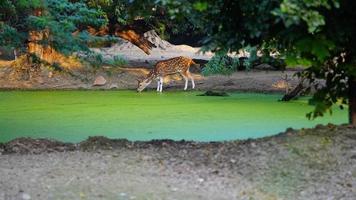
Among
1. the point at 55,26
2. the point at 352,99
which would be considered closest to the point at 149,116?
the point at 55,26

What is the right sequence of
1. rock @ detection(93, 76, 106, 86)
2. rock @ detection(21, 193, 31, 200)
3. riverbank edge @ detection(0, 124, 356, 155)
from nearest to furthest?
rock @ detection(21, 193, 31, 200) < riverbank edge @ detection(0, 124, 356, 155) < rock @ detection(93, 76, 106, 86)

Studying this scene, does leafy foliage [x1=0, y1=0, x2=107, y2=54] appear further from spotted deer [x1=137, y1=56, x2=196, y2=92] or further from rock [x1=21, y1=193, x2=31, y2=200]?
spotted deer [x1=137, y1=56, x2=196, y2=92]

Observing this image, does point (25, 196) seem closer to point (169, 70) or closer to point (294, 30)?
point (294, 30)

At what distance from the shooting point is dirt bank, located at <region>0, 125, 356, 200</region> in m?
3.66

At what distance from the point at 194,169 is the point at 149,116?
4.93 m

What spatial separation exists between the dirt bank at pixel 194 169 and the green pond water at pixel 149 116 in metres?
2.29

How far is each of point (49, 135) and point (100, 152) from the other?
2697 mm

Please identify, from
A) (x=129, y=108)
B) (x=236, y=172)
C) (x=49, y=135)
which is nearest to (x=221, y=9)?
(x=236, y=172)

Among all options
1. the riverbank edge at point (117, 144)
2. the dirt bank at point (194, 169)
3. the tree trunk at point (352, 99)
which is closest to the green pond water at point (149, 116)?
the riverbank edge at point (117, 144)

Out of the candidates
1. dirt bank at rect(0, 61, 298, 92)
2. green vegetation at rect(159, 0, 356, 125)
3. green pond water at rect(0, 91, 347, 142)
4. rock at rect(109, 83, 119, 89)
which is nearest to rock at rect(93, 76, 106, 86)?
dirt bank at rect(0, 61, 298, 92)

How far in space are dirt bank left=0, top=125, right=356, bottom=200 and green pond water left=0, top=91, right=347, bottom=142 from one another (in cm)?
229

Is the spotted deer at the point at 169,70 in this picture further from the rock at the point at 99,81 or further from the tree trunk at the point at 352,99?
the tree trunk at the point at 352,99

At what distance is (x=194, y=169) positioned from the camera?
4.12 m

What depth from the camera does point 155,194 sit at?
3.60m
